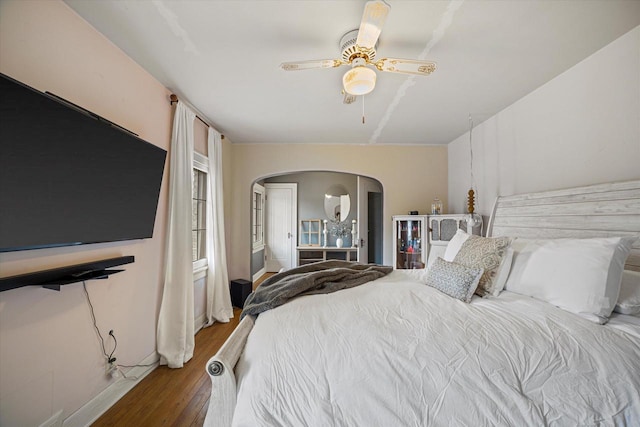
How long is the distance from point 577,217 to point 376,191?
306 cm

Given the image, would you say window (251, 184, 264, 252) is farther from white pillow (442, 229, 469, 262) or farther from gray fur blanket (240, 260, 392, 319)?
white pillow (442, 229, 469, 262)

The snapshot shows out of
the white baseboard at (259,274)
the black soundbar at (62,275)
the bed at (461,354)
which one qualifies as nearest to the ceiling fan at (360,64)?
the bed at (461,354)

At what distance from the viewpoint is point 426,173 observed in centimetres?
405

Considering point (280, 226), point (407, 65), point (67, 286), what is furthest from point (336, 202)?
point (67, 286)

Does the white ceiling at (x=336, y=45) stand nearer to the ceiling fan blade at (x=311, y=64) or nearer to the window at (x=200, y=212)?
the ceiling fan blade at (x=311, y=64)

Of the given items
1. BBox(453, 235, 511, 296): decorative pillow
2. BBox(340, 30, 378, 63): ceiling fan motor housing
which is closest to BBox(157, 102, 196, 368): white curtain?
BBox(340, 30, 378, 63): ceiling fan motor housing

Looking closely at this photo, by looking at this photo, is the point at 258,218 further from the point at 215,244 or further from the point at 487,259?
the point at 487,259

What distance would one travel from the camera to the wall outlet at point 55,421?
1387 millimetres

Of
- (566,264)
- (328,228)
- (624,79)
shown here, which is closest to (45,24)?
(566,264)

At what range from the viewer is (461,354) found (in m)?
1.06

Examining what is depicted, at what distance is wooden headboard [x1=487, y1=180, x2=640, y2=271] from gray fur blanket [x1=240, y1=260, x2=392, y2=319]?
133cm

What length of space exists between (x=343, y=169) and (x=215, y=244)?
2.16 meters

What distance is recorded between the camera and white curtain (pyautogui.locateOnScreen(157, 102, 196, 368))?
7.63 ft

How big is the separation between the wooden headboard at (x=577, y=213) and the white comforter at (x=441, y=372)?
28.3 inches
